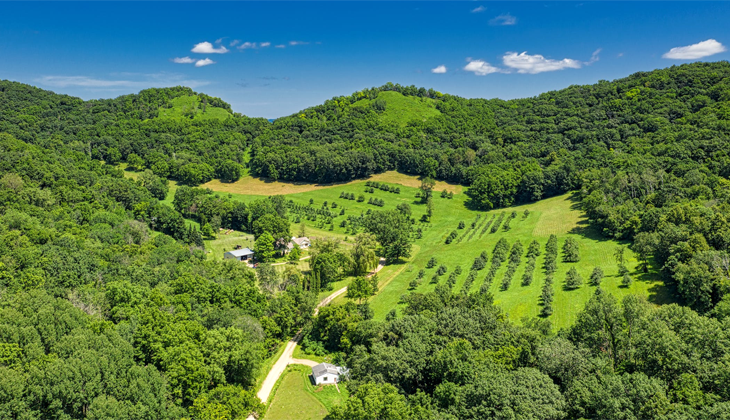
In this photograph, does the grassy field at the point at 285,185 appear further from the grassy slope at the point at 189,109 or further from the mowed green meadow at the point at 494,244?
the grassy slope at the point at 189,109

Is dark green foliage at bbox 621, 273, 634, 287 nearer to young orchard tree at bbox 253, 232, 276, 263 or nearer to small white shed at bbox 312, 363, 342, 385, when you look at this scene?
small white shed at bbox 312, 363, 342, 385

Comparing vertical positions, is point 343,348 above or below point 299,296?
below

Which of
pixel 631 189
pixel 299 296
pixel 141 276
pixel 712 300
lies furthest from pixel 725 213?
pixel 141 276

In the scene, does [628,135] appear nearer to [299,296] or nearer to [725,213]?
[725,213]

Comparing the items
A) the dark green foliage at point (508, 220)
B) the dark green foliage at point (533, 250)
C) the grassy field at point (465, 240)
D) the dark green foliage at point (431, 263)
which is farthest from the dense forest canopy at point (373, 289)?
the dark green foliage at point (533, 250)

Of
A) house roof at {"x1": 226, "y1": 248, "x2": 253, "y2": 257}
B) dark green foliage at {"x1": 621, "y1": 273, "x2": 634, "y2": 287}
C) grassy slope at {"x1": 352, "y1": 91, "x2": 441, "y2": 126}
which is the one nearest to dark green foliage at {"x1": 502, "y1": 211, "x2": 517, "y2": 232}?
dark green foliage at {"x1": 621, "y1": 273, "x2": 634, "y2": 287}

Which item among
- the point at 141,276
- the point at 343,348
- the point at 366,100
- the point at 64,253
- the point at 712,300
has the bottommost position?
the point at 343,348
